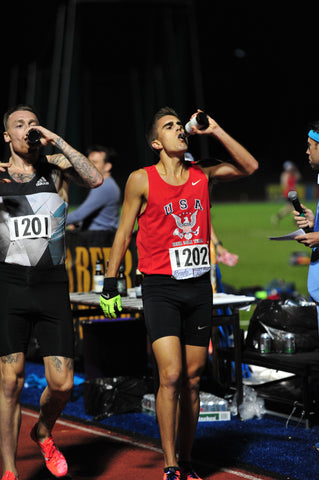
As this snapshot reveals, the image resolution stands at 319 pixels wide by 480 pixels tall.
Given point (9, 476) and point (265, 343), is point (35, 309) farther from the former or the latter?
point (265, 343)

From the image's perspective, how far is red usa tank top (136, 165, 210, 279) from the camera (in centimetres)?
467

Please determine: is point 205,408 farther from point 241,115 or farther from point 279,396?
point 241,115

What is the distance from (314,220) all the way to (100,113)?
38087mm

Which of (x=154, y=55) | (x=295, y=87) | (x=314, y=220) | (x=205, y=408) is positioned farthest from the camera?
(x=295, y=87)

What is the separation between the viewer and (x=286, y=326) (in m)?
6.76

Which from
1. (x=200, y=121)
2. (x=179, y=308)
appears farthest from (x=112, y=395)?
(x=200, y=121)

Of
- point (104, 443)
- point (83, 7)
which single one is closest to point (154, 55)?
point (83, 7)

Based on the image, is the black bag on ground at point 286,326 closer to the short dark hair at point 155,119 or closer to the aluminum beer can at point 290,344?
the aluminum beer can at point 290,344

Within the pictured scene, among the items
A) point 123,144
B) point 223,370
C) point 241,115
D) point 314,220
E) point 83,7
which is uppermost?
point 241,115

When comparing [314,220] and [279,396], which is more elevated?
[314,220]

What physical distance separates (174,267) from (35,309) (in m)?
0.89

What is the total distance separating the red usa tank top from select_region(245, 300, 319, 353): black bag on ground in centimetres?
221

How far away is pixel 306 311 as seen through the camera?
22.4ft

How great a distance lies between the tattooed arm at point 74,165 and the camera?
484 cm
